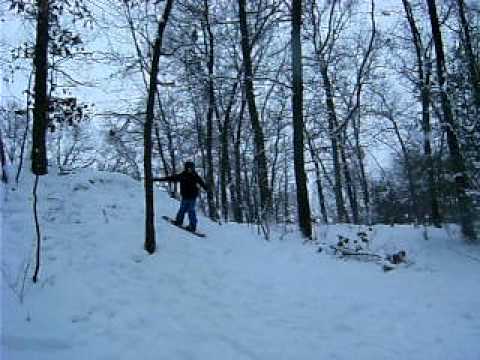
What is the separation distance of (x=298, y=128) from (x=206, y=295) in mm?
6935

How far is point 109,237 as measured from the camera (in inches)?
369

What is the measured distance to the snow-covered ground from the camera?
579 centimetres

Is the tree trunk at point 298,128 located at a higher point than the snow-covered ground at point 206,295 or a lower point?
higher

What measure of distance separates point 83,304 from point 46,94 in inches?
329

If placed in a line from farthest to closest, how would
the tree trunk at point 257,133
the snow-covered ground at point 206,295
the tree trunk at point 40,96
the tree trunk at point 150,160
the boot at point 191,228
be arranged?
the tree trunk at point 257,133
the tree trunk at point 40,96
the boot at point 191,228
the tree trunk at point 150,160
the snow-covered ground at point 206,295

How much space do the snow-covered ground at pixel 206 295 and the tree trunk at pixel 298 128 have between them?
4.90 feet

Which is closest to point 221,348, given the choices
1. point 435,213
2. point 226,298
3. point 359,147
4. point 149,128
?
point 226,298

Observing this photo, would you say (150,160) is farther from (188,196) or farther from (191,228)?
(191,228)

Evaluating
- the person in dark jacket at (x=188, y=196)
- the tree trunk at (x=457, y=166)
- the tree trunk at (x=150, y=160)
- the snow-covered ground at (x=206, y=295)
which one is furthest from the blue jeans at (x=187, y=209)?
the tree trunk at (x=457, y=166)

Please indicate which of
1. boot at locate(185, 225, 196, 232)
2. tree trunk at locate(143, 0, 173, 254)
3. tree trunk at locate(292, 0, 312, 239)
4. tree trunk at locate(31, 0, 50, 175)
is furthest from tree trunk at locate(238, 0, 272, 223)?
tree trunk at locate(31, 0, 50, 175)

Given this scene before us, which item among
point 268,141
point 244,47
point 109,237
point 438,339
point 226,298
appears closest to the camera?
point 438,339

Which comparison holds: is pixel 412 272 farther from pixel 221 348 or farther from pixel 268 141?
pixel 268 141

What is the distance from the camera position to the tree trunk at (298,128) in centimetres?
1311

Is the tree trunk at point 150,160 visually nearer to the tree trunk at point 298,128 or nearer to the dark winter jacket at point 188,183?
the dark winter jacket at point 188,183
